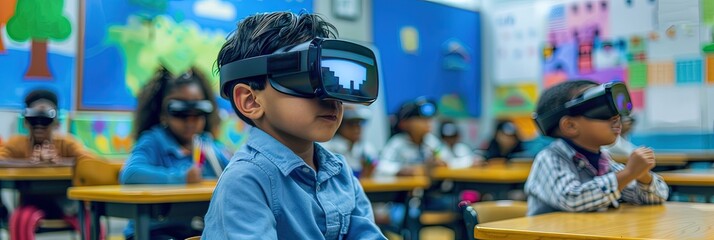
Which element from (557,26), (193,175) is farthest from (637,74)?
(193,175)

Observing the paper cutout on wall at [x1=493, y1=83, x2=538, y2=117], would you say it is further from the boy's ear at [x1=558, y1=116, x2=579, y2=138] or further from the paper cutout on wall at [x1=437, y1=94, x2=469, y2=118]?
the boy's ear at [x1=558, y1=116, x2=579, y2=138]

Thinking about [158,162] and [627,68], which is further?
[627,68]

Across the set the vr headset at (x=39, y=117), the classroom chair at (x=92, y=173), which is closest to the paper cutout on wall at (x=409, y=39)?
the vr headset at (x=39, y=117)

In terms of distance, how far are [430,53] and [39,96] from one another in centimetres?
399

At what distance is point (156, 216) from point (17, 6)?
253cm

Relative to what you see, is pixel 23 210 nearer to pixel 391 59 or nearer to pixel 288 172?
pixel 288 172

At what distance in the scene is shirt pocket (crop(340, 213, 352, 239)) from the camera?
1.20 meters

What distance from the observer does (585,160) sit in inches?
75.5

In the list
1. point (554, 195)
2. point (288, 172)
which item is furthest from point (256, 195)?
point (554, 195)

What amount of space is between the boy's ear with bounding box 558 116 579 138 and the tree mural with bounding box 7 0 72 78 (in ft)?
11.3

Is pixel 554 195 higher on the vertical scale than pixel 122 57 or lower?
lower

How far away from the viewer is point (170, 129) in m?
2.75

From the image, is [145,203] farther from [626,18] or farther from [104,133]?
[626,18]

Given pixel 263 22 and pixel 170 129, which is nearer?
pixel 263 22
